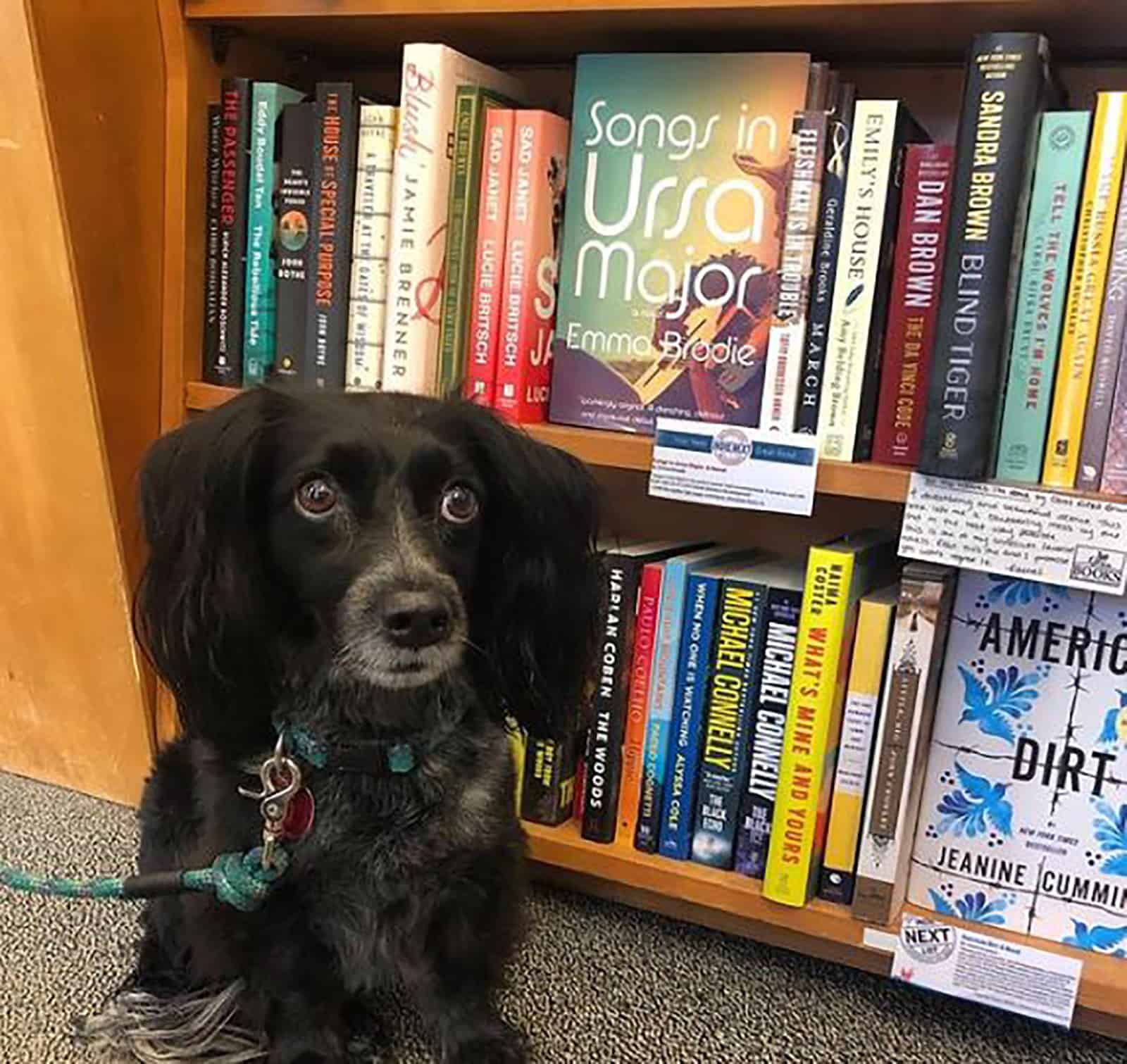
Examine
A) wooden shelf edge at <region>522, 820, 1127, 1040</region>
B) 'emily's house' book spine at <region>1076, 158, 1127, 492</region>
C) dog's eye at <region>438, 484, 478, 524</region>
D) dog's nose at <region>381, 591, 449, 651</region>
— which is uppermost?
'emily's house' book spine at <region>1076, 158, 1127, 492</region>

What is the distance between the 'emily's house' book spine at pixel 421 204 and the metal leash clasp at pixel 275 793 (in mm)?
385

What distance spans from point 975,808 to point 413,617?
1.84 feet

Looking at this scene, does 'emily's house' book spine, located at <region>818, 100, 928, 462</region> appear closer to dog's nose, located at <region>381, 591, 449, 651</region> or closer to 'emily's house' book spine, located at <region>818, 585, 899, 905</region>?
'emily's house' book spine, located at <region>818, 585, 899, 905</region>

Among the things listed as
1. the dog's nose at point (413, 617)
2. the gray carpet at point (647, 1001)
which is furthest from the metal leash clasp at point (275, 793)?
the gray carpet at point (647, 1001)

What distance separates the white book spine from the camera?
0.96 metres

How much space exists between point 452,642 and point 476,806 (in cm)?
16

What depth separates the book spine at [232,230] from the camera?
119cm

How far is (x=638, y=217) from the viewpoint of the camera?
42.1 inches

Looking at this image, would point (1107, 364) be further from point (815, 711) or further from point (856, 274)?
point (815, 711)

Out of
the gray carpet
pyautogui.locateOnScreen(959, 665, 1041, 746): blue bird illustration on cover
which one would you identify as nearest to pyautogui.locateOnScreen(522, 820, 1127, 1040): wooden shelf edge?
the gray carpet

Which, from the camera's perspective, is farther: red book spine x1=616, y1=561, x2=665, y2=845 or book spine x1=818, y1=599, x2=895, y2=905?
red book spine x1=616, y1=561, x2=665, y2=845

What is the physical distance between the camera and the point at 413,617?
0.78 m

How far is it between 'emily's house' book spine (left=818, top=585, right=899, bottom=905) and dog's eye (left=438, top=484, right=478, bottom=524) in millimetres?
357

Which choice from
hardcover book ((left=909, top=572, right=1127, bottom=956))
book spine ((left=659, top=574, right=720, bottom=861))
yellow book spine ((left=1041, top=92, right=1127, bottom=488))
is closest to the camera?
yellow book spine ((left=1041, top=92, right=1127, bottom=488))
